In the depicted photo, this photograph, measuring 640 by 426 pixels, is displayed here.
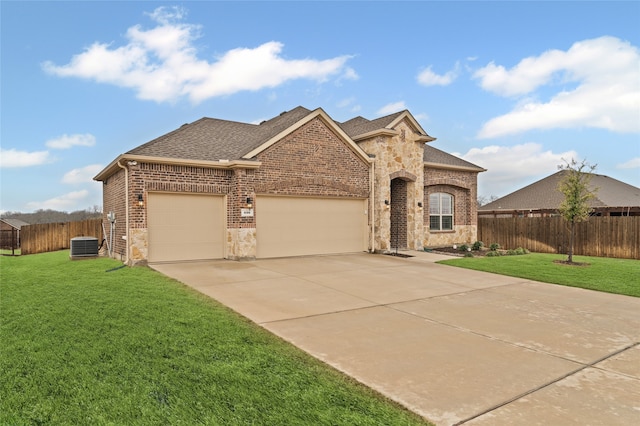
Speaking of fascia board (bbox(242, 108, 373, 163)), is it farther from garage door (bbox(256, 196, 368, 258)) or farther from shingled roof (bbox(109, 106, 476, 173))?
garage door (bbox(256, 196, 368, 258))

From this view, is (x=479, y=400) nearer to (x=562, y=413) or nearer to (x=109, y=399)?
(x=562, y=413)

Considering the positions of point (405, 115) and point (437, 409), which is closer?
point (437, 409)

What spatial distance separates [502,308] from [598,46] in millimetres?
10420

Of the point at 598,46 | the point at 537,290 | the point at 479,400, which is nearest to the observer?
the point at 479,400

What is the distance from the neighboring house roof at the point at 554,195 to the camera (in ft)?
81.1

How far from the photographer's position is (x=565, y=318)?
6.47 metres

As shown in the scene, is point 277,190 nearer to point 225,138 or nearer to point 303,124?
point 303,124

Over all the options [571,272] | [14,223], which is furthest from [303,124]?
[14,223]

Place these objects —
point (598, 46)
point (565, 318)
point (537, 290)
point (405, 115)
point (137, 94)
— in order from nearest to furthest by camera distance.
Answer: point (565, 318), point (537, 290), point (598, 46), point (137, 94), point (405, 115)

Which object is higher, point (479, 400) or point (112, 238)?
point (112, 238)

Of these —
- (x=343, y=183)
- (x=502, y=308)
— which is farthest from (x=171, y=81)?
(x=502, y=308)

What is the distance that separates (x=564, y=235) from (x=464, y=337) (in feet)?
49.9

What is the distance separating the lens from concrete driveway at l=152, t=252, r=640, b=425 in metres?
3.43

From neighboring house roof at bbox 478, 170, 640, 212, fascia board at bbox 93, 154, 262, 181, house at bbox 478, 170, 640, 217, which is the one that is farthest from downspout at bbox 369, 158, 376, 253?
neighboring house roof at bbox 478, 170, 640, 212
